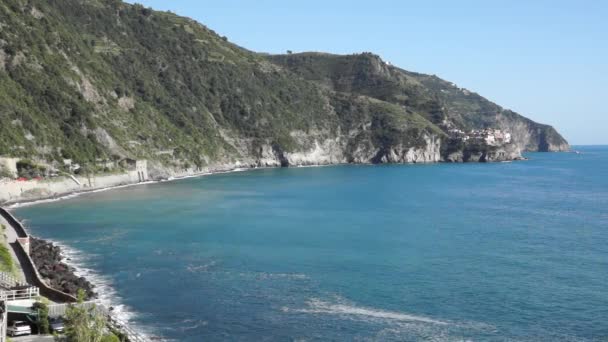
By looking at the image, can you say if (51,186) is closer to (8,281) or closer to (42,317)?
(8,281)

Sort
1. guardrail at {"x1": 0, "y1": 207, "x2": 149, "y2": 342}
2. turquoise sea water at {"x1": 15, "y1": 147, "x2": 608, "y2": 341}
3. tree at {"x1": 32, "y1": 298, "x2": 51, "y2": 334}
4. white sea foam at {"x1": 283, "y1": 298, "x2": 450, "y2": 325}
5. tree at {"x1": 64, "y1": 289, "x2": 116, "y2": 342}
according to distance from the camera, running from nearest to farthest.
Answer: tree at {"x1": 64, "y1": 289, "x2": 116, "y2": 342} → tree at {"x1": 32, "y1": 298, "x2": 51, "y2": 334} → guardrail at {"x1": 0, "y1": 207, "x2": 149, "y2": 342} → turquoise sea water at {"x1": 15, "y1": 147, "x2": 608, "y2": 341} → white sea foam at {"x1": 283, "y1": 298, "x2": 450, "y2": 325}

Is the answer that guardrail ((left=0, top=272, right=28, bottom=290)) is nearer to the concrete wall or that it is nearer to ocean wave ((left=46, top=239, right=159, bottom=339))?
ocean wave ((left=46, top=239, right=159, bottom=339))

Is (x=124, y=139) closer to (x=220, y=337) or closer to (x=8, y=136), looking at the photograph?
(x=8, y=136)

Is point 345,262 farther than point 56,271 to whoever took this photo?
Yes

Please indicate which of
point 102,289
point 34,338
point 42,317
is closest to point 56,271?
point 102,289

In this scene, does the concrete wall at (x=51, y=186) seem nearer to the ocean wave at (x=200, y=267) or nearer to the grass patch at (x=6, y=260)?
the grass patch at (x=6, y=260)

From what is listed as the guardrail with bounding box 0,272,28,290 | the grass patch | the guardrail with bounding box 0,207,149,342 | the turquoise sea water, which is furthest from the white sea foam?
the grass patch

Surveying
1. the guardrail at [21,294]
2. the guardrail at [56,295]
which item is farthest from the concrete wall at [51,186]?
the guardrail at [21,294]
